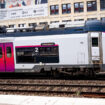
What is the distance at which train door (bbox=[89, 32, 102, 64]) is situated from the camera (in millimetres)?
12750

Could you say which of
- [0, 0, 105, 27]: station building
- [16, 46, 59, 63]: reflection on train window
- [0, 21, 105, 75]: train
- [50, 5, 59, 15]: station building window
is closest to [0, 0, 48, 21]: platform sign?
[0, 0, 105, 27]: station building

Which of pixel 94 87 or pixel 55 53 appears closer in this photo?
pixel 94 87

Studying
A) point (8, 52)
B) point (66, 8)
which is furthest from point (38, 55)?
point (66, 8)

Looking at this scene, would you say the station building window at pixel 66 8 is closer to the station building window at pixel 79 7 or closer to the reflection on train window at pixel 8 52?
the station building window at pixel 79 7

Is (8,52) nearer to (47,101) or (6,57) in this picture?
(6,57)

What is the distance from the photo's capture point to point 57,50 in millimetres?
13492

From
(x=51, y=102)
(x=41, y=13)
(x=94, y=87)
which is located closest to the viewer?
(x=51, y=102)

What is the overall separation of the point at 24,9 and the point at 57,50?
105 ft

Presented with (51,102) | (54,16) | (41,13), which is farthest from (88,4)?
A: (51,102)

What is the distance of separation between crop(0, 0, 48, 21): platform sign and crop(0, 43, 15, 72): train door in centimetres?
2822

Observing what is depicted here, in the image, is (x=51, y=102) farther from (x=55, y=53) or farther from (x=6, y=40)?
(x=6, y=40)

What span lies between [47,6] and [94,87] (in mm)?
32830

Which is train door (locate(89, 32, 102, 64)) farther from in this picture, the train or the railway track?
the railway track

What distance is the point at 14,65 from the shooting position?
14469 millimetres
